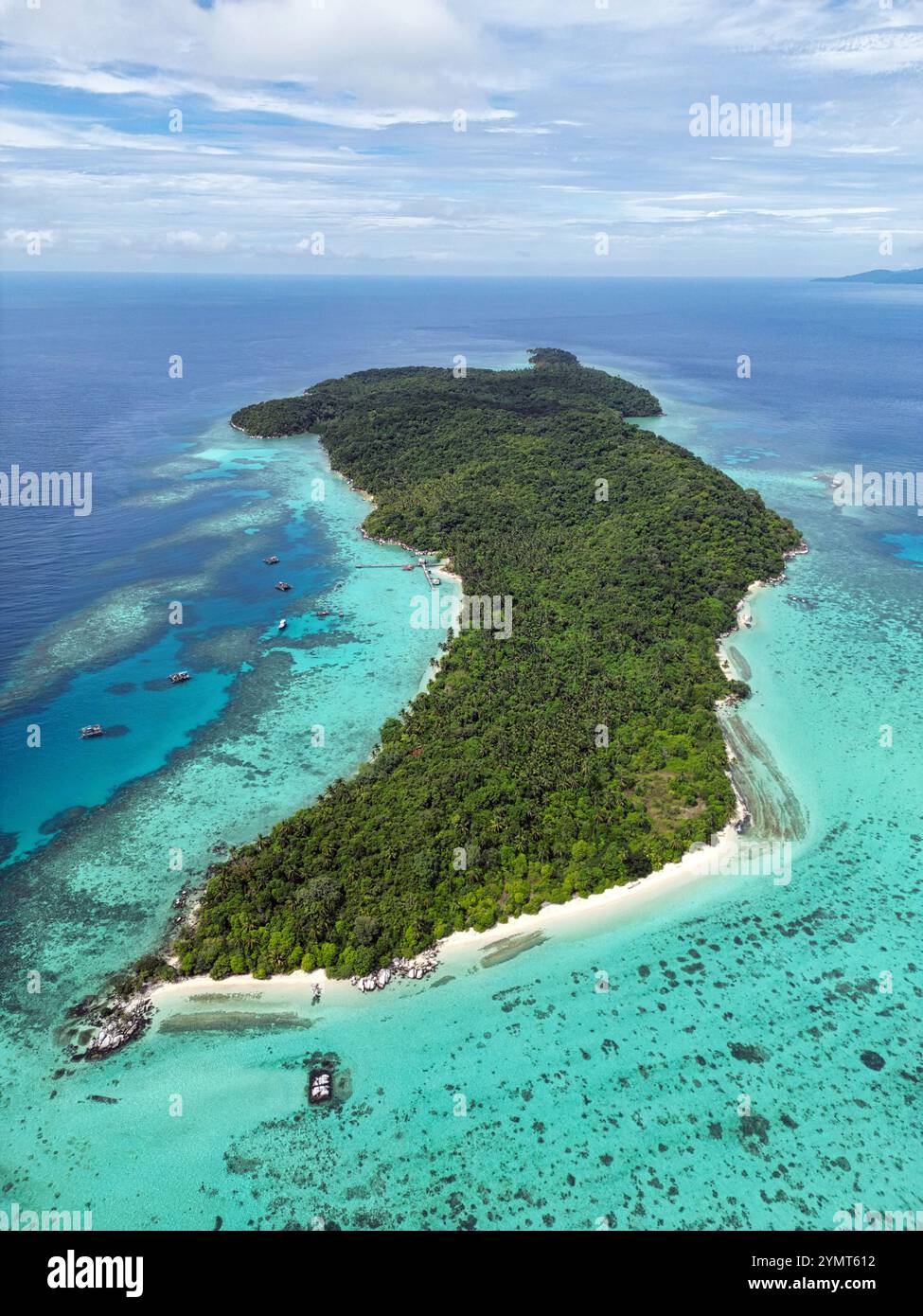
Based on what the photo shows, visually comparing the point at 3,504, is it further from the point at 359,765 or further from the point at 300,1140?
the point at 300,1140
